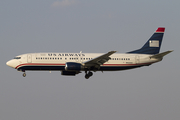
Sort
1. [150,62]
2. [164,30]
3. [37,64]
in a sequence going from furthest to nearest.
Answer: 1. [164,30]
2. [150,62]
3. [37,64]

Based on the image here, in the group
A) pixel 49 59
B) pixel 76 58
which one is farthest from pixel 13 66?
pixel 76 58

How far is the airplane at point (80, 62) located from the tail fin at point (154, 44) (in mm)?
999

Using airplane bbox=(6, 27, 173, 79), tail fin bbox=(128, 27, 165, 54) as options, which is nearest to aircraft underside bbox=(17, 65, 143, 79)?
airplane bbox=(6, 27, 173, 79)

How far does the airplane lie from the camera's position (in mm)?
54500

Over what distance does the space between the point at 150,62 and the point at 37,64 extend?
18.9 metres

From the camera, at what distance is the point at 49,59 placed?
5506 centimetres

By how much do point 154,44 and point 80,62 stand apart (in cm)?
1452

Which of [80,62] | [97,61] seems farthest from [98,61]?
[80,62]

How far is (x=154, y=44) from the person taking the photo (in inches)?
2422

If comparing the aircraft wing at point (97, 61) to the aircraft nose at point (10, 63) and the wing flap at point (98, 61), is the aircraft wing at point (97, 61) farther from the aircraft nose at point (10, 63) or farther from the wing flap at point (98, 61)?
the aircraft nose at point (10, 63)

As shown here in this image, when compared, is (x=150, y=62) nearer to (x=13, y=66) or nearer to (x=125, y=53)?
(x=125, y=53)

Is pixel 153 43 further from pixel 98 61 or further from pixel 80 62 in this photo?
pixel 80 62

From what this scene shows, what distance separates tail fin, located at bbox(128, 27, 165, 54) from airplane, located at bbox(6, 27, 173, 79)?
39.3 inches

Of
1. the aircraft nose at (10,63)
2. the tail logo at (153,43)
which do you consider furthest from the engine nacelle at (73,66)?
the tail logo at (153,43)
